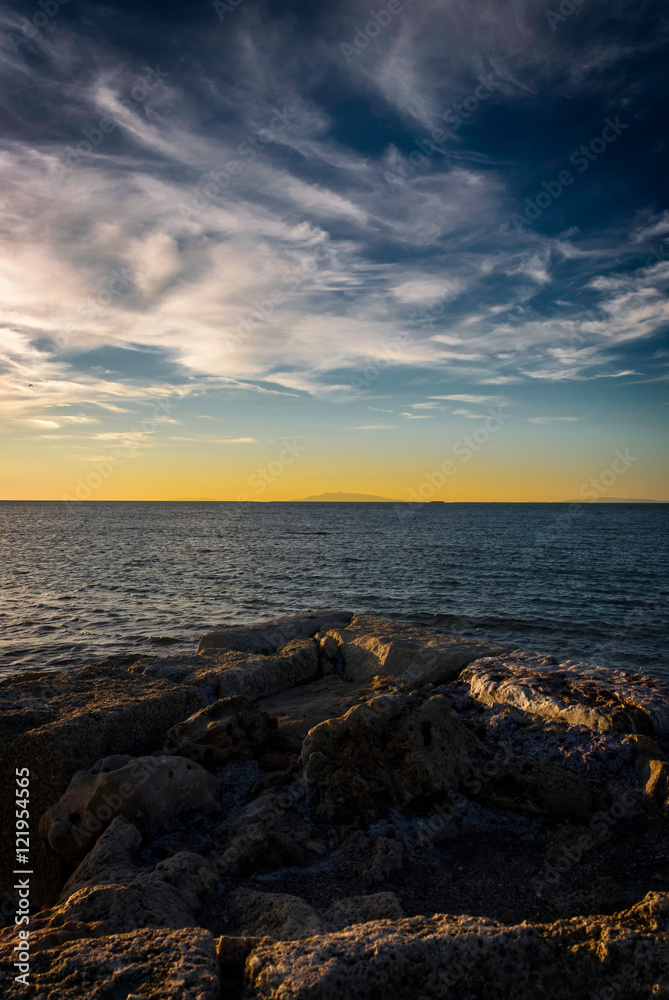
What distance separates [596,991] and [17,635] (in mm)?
20794

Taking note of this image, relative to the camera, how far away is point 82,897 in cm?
461

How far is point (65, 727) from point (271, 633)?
7.62m

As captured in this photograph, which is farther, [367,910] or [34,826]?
[34,826]

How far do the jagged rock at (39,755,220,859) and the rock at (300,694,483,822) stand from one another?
1541 millimetres

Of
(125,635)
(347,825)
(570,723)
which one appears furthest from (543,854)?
(125,635)

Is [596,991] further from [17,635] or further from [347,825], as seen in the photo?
[17,635]

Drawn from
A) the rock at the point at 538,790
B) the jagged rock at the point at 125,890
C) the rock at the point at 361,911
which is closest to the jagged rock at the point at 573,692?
the rock at the point at 538,790

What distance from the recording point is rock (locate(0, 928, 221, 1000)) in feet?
10.8

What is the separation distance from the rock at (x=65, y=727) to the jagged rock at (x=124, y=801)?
415 millimetres

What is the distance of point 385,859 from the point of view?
18.9 ft

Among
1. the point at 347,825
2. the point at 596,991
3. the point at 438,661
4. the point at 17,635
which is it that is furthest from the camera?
the point at 17,635

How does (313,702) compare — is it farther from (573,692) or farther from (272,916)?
(272,916)

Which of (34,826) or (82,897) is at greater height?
(82,897)

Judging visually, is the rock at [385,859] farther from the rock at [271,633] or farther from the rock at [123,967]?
the rock at [271,633]
